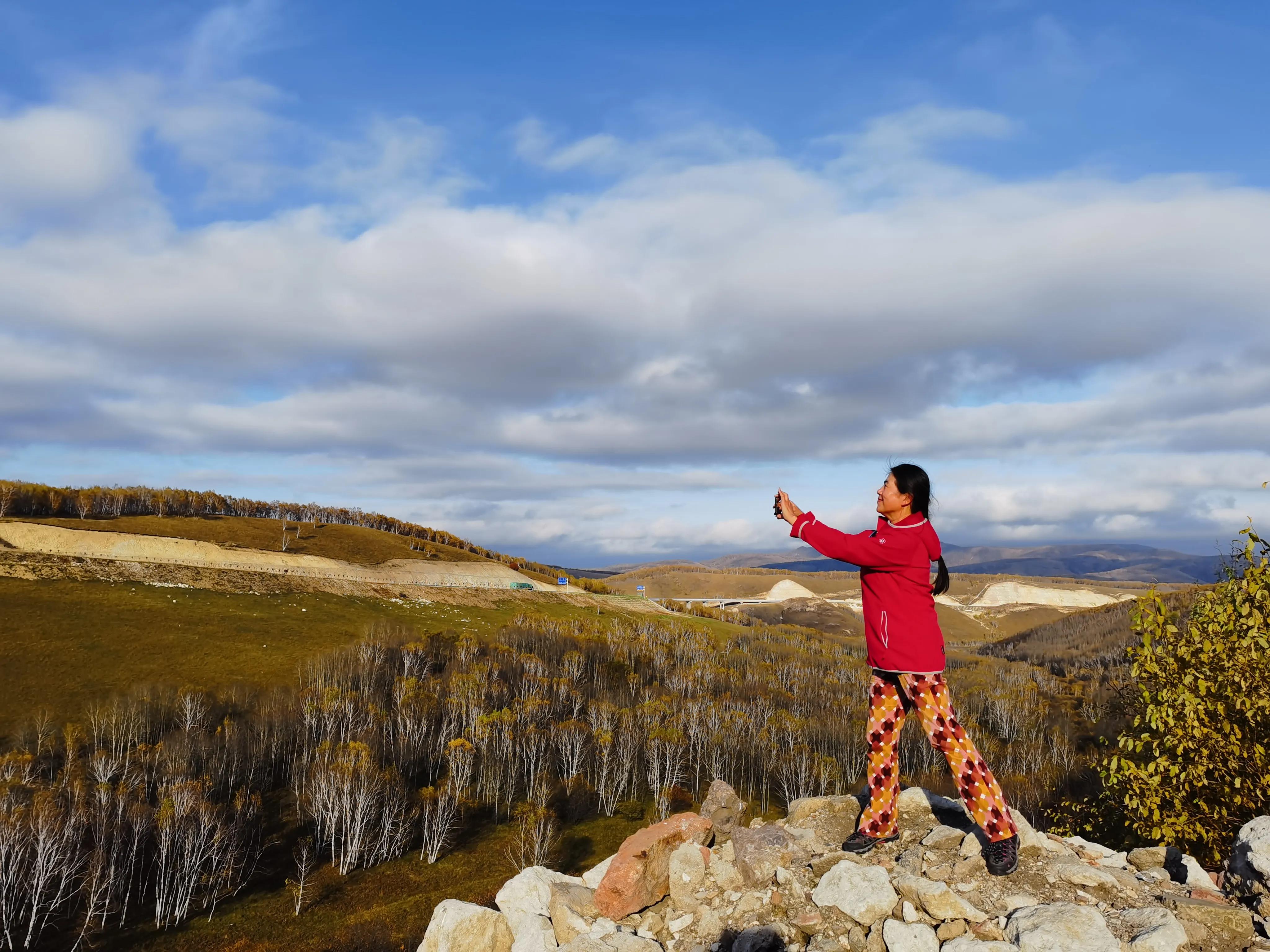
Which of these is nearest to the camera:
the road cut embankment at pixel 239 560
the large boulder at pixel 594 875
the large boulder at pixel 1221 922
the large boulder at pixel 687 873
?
the large boulder at pixel 1221 922

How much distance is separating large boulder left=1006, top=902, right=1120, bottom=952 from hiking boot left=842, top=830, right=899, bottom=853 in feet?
5.62

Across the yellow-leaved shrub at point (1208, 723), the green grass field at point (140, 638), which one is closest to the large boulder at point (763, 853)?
the yellow-leaved shrub at point (1208, 723)

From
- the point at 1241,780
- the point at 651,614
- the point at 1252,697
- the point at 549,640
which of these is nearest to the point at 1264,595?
the point at 1252,697

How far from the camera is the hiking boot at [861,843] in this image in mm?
8453

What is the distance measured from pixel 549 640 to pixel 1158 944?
72687mm

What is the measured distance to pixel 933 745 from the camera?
7863 mm

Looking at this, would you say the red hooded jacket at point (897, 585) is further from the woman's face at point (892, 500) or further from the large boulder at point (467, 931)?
the large boulder at point (467, 931)

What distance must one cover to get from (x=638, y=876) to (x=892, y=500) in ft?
19.3

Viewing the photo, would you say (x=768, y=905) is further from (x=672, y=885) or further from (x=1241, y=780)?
(x=1241, y=780)

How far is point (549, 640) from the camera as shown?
251 ft

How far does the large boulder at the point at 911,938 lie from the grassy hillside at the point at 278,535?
9555 centimetres

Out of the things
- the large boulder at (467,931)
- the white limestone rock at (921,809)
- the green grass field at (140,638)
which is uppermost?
the white limestone rock at (921,809)

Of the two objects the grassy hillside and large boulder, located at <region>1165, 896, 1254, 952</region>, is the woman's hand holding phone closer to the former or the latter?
large boulder, located at <region>1165, 896, 1254, 952</region>

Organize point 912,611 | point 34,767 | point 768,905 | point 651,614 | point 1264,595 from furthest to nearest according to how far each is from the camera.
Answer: point 651,614, point 34,767, point 1264,595, point 768,905, point 912,611
